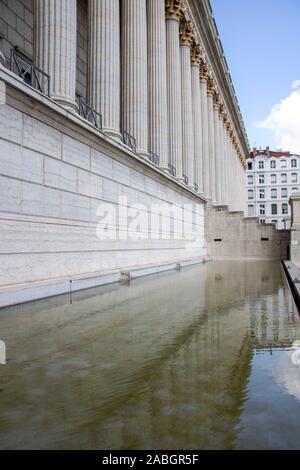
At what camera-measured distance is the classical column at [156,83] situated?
21.9m

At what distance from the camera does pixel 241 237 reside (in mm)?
33219

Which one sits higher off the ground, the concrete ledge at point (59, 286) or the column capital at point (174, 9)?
the column capital at point (174, 9)

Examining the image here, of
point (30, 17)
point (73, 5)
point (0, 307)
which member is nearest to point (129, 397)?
point (0, 307)

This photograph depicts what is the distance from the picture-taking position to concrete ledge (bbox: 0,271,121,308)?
27.7 ft

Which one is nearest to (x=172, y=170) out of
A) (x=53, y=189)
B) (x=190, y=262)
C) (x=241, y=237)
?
(x=190, y=262)

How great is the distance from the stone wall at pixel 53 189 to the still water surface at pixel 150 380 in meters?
2.49

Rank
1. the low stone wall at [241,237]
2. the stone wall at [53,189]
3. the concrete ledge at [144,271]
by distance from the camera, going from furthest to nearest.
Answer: the low stone wall at [241,237], the concrete ledge at [144,271], the stone wall at [53,189]

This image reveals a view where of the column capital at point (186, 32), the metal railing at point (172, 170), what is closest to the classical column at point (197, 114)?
the column capital at point (186, 32)

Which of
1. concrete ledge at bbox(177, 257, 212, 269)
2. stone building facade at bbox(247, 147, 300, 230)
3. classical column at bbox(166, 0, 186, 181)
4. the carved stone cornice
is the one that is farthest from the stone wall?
stone building facade at bbox(247, 147, 300, 230)

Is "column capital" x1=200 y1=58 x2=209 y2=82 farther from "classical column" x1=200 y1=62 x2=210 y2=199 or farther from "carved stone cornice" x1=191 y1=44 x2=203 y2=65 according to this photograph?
"carved stone cornice" x1=191 y1=44 x2=203 y2=65

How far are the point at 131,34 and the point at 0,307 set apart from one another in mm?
15079

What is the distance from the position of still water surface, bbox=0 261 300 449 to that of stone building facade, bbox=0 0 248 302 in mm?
3346

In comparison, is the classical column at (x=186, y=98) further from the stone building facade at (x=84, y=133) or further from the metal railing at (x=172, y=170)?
the metal railing at (x=172, y=170)

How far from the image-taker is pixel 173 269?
21.0 metres
